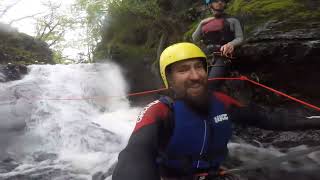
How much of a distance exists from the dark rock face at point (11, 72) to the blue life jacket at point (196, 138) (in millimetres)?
12536

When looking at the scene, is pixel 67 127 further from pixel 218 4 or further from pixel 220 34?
pixel 218 4

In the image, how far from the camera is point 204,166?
8.20ft

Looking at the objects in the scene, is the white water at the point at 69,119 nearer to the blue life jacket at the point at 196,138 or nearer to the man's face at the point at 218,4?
the man's face at the point at 218,4

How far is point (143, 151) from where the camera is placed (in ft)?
6.80

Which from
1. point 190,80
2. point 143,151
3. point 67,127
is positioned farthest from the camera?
point 67,127

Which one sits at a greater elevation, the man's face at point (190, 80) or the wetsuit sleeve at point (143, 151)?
the man's face at point (190, 80)

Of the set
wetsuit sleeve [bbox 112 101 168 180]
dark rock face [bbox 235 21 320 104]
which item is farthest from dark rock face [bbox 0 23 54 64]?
wetsuit sleeve [bbox 112 101 168 180]

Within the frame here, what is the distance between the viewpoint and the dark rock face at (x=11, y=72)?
13.9 metres

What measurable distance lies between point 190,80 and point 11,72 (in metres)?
13.6

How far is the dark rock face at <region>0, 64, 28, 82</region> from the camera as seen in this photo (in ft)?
45.6

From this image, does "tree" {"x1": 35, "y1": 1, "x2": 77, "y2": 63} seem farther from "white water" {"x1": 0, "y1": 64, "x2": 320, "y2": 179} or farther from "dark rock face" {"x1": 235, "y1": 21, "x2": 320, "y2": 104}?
"dark rock face" {"x1": 235, "y1": 21, "x2": 320, "y2": 104}

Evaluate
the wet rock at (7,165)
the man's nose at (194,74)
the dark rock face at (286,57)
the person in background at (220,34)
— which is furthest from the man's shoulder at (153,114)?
the wet rock at (7,165)

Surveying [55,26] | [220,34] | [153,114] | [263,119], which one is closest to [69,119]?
[220,34]

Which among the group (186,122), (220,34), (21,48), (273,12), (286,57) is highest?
(21,48)
